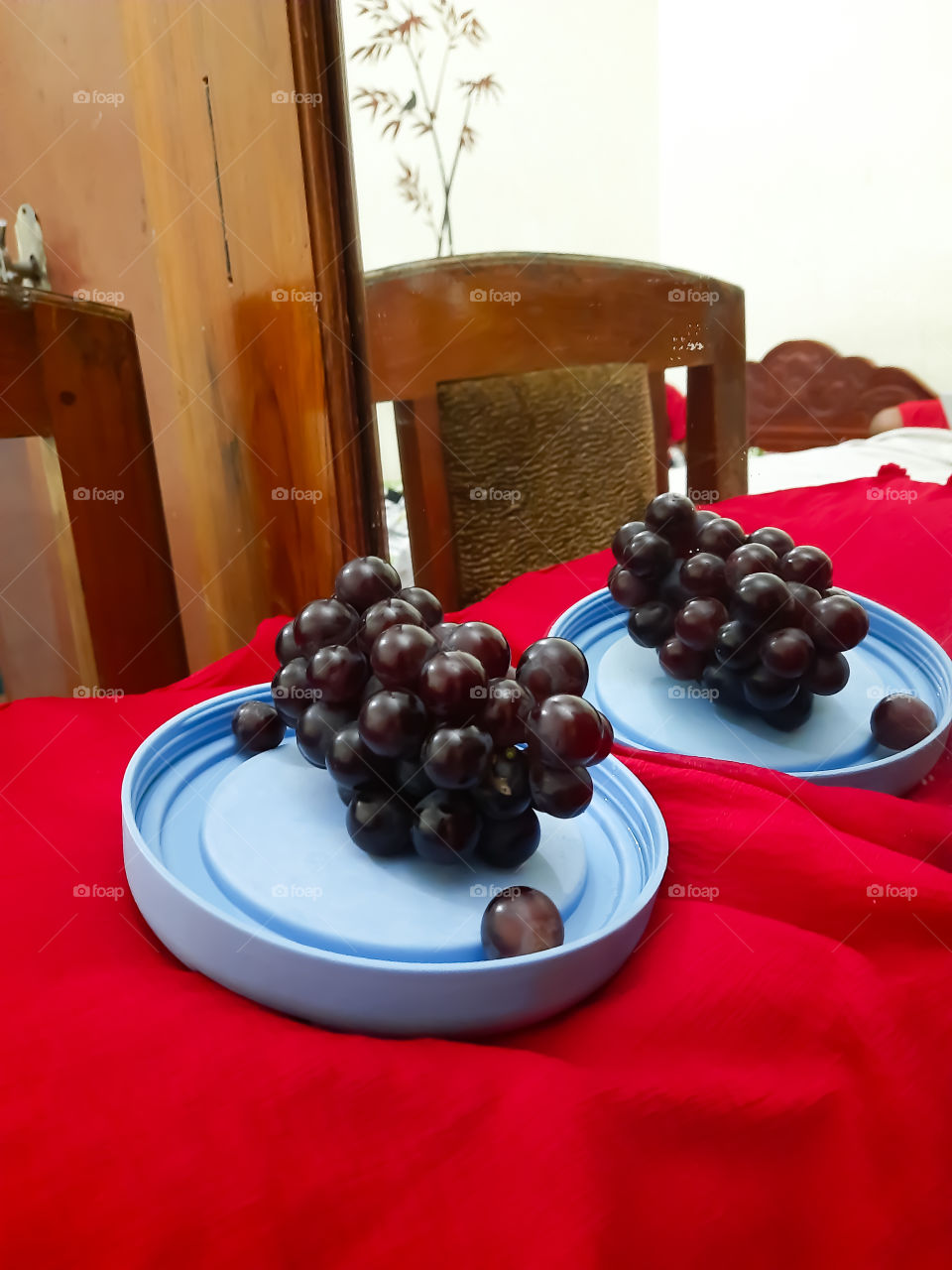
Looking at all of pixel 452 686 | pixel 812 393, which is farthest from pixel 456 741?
pixel 812 393

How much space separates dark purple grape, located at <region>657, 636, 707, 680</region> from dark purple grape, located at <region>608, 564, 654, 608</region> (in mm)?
49

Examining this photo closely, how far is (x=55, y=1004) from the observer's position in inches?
15.5

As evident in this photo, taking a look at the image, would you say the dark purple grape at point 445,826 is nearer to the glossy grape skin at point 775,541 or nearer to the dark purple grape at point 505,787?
the dark purple grape at point 505,787

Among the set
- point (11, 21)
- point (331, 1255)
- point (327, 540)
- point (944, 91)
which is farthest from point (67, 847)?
point (11, 21)

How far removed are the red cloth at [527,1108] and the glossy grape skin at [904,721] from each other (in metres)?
0.11

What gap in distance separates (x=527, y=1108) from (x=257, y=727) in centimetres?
28

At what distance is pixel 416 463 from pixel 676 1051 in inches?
30.1

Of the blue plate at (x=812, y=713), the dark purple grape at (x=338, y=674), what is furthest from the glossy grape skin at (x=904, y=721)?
the dark purple grape at (x=338, y=674)

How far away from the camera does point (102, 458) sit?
107 cm

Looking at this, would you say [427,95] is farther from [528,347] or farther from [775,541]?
[775,541]

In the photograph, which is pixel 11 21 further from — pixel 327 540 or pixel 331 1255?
pixel 331 1255

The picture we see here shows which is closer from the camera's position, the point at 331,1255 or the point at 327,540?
the point at 331,1255

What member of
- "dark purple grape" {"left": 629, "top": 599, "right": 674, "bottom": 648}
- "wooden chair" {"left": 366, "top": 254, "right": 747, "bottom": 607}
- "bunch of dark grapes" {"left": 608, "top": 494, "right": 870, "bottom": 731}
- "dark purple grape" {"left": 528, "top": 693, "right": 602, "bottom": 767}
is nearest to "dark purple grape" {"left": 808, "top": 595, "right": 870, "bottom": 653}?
"bunch of dark grapes" {"left": 608, "top": 494, "right": 870, "bottom": 731}

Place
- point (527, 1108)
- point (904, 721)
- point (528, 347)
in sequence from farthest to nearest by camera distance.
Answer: point (528, 347)
point (904, 721)
point (527, 1108)
